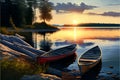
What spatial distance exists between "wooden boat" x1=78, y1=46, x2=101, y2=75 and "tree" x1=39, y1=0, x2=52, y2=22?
59647mm

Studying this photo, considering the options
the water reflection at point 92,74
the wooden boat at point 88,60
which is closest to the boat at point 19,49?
the wooden boat at point 88,60

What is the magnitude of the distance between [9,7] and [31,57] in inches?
1710

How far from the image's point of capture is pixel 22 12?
73.3 metres

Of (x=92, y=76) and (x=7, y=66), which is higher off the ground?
(x=7, y=66)

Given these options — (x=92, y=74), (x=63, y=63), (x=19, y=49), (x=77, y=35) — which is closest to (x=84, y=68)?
(x=92, y=74)

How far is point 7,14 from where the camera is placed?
6612 centimetres

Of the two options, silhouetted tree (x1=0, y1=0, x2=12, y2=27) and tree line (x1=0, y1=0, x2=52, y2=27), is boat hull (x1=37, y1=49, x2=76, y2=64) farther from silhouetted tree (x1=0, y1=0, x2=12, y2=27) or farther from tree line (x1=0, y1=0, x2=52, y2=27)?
silhouetted tree (x1=0, y1=0, x2=12, y2=27)

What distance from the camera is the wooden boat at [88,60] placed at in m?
23.1

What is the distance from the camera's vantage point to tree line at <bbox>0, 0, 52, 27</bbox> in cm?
6650

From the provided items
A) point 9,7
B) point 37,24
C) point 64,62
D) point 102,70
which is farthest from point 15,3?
point 102,70

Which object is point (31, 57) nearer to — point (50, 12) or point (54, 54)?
point (54, 54)

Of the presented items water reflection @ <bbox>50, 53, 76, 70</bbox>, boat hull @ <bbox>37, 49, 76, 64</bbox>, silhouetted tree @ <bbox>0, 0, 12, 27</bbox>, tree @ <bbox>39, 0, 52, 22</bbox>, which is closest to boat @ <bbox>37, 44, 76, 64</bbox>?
boat hull @ <bbox>37, 49, 76, 64</bbox>

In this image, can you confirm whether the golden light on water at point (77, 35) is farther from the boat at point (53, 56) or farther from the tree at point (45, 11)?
the boat at point (53, 56)

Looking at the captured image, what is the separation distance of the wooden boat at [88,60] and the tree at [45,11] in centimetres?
5965
